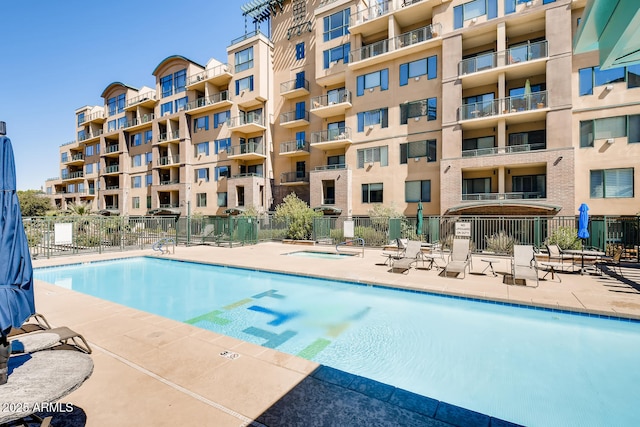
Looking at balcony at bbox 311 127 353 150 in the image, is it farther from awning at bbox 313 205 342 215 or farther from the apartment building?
awning at bbox 313 205 342 215

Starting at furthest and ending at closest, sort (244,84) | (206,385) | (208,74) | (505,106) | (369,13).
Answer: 1. (208,74)
2. (244,84)
3. (369,13)
4. (505,106)
5. (206,385)

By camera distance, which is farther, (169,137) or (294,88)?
(169,137)

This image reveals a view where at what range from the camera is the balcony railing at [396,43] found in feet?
69.5

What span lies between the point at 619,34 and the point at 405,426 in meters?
5.07

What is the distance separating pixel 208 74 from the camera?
108 feet

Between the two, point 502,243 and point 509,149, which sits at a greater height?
point 509,149

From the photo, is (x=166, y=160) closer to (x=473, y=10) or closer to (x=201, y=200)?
(x=201, y=200)

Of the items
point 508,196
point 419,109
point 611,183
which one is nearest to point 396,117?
point 419,109

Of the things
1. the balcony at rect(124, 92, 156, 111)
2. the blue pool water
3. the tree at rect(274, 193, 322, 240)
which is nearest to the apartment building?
the balcony at rect(124, 92, 156, 111)

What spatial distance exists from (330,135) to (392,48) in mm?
8021

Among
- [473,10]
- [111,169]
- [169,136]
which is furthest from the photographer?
[111,169]

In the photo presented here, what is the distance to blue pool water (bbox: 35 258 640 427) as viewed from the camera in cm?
398

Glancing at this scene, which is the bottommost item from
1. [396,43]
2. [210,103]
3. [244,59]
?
[210,103]

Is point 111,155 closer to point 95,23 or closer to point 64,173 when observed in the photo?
point 64,173
